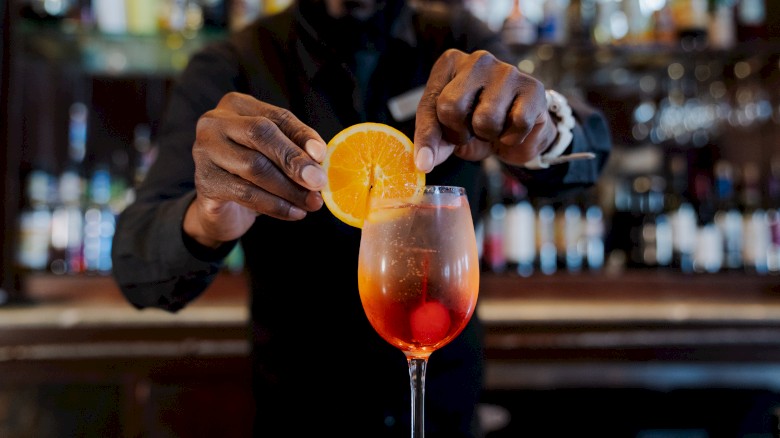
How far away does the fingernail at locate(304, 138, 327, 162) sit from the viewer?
763 mm

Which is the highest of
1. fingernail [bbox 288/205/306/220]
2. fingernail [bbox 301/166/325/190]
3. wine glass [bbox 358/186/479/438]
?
fingernail [bbox 301/166/325/190]

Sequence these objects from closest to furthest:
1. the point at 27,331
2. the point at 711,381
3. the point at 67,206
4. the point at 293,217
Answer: the point at 293,217 → the point at 27,331 → the point at 711,381 → the point at 67,206

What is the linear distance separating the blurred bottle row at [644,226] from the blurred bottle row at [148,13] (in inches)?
45.5

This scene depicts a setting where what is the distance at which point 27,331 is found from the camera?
197cm

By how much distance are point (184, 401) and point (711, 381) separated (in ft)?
5.41

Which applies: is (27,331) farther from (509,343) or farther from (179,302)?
(509,343)

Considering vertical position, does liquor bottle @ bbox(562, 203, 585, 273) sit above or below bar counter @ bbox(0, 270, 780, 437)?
above

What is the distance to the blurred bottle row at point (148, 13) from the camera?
7.93ft

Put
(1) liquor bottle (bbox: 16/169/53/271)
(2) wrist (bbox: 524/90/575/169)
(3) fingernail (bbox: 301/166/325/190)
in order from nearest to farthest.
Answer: (3) fingernail (bbox: 301/166/325/190), (2) wrist (bbox: 524/90/575/169), (1) liquor bottle (bbox: 16/169/53/271)

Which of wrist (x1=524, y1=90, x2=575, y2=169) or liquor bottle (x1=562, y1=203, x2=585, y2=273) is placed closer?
wrist (x1=524, y1=90, x2=575, y2=169)

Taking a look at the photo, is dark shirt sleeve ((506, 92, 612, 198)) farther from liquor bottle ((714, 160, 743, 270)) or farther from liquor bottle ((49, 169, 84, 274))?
liquor bottle ((49, 169, 84, 274))

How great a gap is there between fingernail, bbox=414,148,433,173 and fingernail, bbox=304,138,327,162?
12 centimetres

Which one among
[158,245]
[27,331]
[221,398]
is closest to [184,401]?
[221,398]

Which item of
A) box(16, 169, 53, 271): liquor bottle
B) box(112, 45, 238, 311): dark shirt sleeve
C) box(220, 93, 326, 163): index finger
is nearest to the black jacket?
box(112, 45, 238, 311): dark shirt sleeve
